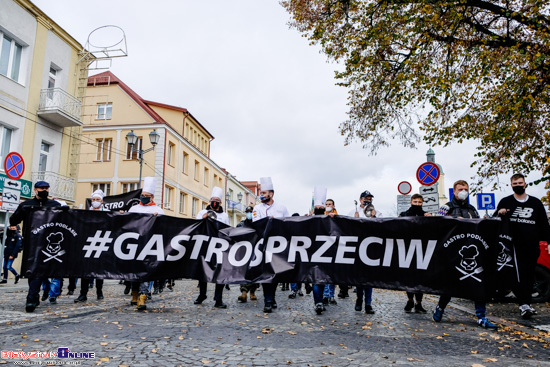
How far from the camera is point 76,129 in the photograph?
22.6 meters

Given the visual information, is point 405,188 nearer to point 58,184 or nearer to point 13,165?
point 13,165

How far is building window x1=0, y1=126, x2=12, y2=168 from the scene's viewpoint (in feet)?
58.3

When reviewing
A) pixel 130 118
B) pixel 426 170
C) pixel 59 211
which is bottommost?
pixel 59 211

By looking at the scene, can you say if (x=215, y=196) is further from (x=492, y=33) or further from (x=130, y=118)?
(x=130, y=118)

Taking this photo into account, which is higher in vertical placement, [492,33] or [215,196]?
[492,33]

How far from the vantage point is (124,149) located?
113 ft

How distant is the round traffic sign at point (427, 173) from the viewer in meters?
13.0

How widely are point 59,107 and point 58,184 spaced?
3.53m

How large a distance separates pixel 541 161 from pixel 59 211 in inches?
487

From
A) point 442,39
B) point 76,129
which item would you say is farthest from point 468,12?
point 76,129

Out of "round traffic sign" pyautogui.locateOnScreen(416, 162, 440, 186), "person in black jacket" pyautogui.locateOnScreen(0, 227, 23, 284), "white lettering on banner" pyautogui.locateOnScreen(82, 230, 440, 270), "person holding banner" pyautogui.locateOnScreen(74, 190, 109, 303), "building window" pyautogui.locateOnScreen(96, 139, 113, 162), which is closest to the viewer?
"white lettering on banner" pyautogui.locateOnScreen(82, 230, 440, 270)

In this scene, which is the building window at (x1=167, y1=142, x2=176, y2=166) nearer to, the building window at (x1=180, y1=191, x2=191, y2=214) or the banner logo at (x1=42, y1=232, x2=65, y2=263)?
the building window at (x1=180, y1=191, x2=191, y2=214)

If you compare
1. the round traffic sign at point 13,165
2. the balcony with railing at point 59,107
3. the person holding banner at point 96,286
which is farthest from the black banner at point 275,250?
the balcony with railing at point 59,107

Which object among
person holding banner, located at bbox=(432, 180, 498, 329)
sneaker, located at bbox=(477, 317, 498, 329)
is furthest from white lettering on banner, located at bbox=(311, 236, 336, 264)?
sneaker, located at bbox=(477, 317, 498, 329)
